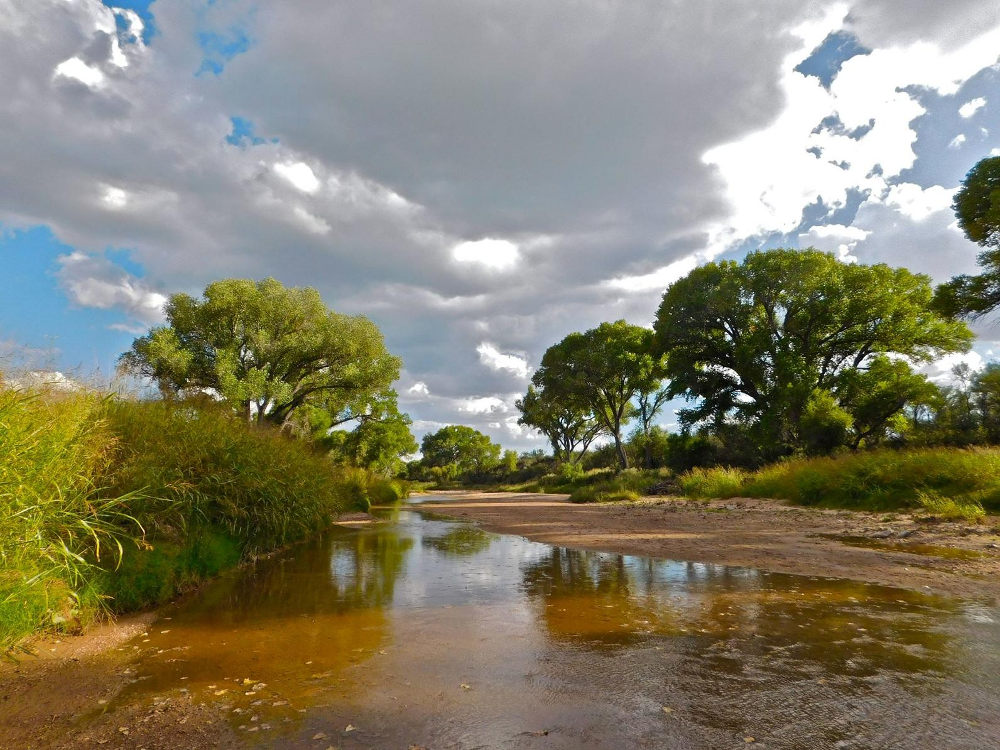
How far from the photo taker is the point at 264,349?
82.9 ft

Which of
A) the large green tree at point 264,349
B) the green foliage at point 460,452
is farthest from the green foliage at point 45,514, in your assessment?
the green foliage at point 460,452

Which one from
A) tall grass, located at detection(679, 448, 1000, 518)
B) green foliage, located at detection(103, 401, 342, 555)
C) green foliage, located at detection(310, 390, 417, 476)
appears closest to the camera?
green foliage, located at detection(103, 401, 342, 555)

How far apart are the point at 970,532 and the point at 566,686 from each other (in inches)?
395

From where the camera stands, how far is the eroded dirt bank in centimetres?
688

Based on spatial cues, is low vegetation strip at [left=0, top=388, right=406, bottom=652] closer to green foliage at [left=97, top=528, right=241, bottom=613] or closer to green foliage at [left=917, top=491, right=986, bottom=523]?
green foliage at [left=97, top=528, right=241, bottom=613]

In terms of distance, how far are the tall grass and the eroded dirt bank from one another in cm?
122

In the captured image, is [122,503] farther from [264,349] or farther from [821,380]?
[821,380]

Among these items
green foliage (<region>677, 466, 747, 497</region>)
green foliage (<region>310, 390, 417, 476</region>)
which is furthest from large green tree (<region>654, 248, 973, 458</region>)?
green foliage (<region>310, 390, 417, 476</region>)

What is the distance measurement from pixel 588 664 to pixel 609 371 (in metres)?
35.2

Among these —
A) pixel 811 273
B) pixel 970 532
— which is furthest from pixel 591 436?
pixel 970 532

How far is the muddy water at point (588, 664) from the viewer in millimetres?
2922

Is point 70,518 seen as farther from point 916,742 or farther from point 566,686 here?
point 916,742

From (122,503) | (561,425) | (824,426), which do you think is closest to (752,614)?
(122,503)

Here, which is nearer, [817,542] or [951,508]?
[817,542]
